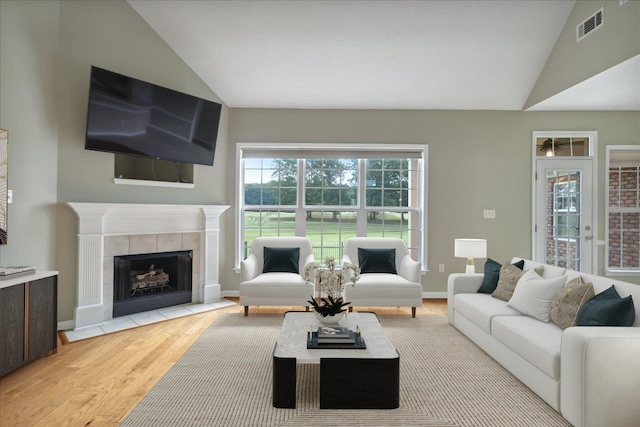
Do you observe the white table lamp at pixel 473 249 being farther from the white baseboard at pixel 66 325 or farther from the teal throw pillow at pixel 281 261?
the white baseboard at pixel 66 325

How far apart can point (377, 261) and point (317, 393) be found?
2.50 m

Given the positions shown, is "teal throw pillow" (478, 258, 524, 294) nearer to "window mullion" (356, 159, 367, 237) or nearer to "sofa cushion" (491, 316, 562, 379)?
"sofa cushion" (491, 316, 562, 379)

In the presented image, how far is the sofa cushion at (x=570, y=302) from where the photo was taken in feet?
8.61

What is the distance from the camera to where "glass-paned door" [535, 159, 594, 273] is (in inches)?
208

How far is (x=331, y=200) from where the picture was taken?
18.3 ft

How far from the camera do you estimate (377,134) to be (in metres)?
5.45

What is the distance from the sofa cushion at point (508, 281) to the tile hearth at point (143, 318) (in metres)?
3.09

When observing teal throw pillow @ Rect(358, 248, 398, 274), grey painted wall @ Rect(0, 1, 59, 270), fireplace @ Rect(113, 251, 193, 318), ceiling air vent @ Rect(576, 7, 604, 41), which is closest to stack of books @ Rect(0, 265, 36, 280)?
grey painted wall @ Rect(0, 1, 59, 270)

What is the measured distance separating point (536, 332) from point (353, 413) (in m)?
1.35

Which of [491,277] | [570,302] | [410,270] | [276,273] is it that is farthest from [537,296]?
[276,273]

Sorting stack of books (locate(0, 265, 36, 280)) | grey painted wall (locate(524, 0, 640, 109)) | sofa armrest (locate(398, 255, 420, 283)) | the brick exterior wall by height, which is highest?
grey painted wall (locate(524, 0, 640, 109))

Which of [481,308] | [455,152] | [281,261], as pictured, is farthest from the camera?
[455,152]

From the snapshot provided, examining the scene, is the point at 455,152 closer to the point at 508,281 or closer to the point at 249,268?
the point at 508,281

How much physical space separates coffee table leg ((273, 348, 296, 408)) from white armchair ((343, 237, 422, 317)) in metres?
1.88
